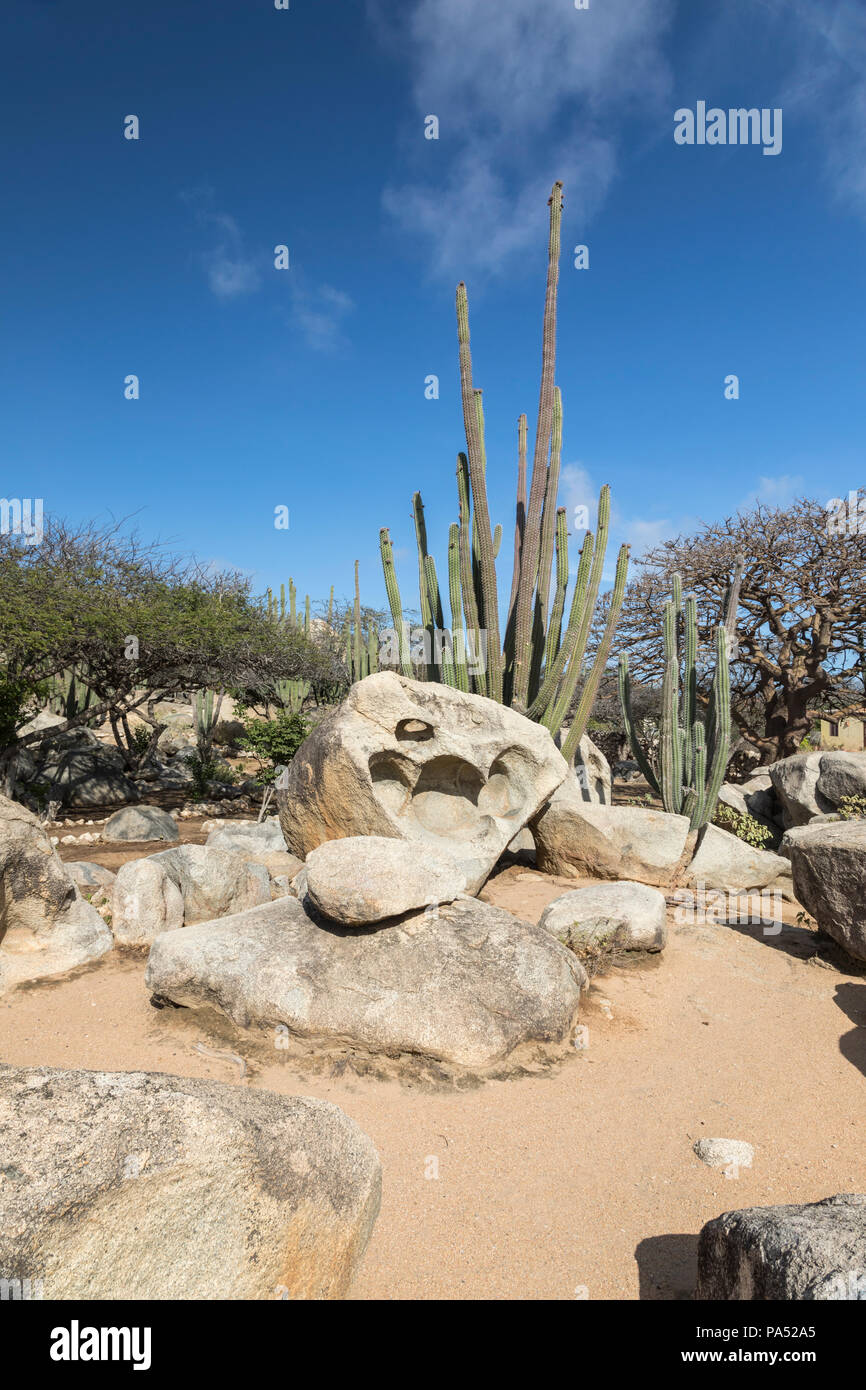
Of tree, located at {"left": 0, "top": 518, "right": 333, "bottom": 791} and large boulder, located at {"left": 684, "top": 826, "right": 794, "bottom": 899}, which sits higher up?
tree, located at {"left": 0, "top": 518, "right": 333, "bottom": 791}

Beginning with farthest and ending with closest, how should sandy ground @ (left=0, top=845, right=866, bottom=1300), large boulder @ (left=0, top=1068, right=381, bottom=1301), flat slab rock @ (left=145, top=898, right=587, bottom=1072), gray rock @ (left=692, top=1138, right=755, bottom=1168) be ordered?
flat slab rock @ (left=145, top=898, right=587, bottom=1072), gray rock @ (left=692, top=1138, right=755, bottom=1168), sandy ground @ (left=0, top=845, right=866, bottom=1300), large boulder @ (left=0, top=1068, right=381, bottom=1301)

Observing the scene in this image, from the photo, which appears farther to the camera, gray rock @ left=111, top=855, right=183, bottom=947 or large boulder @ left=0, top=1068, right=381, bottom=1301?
gray rock @ left=111, top=855, right=183, bottom=947

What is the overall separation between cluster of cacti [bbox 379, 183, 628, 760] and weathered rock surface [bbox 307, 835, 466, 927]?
4239 mm

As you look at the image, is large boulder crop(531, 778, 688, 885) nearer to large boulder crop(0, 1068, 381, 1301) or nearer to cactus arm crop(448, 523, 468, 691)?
cactus arm crop(448, 523, 468, 691)

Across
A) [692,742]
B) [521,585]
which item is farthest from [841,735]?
[521,585]

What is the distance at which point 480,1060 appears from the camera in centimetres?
397

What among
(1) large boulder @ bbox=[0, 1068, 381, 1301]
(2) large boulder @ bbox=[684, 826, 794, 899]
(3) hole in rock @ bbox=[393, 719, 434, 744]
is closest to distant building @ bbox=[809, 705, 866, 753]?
(2) large boulder @ bbox=[684, 826, 794, 899]

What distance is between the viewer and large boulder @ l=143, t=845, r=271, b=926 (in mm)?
5785

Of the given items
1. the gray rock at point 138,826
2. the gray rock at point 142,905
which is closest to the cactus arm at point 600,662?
the gray rock at point 142,905

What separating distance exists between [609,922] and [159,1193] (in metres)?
4.15

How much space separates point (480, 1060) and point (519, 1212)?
1.08 meters

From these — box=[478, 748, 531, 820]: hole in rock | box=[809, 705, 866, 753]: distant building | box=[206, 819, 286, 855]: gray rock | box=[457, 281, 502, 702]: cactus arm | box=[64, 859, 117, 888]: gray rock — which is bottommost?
box=[64, 859, 117, 888]: gray rock
